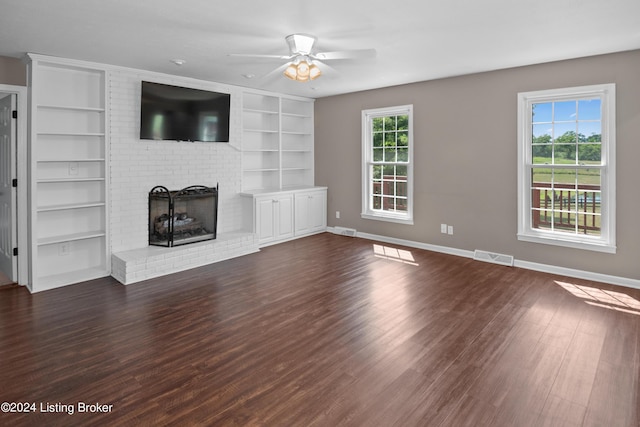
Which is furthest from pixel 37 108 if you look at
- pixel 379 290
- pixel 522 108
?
pixel 522 108

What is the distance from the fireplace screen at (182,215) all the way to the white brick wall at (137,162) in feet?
0.39

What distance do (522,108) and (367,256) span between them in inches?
111

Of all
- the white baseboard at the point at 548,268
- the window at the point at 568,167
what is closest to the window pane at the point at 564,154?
the window at the point at 568,167

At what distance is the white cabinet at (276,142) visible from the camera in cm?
678

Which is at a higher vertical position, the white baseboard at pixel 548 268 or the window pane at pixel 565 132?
the window pane at pixel 565 132

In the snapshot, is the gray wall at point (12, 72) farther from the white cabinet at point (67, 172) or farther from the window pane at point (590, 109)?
the window pane at point (590, 109)

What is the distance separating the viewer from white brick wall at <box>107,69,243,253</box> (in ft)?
16.2

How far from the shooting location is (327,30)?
3516 mm

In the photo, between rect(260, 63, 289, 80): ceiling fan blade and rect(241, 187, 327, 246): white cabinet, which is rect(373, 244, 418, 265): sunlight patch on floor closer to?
rect(241, 187, 327, 246): white cabinet

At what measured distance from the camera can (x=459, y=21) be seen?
3336 millimetres

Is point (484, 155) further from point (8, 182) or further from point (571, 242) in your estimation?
point (8, 182)

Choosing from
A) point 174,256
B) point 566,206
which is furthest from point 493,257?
point 174,256

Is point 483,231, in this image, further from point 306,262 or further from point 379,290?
point 306,262

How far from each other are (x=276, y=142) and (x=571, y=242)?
4748 mm
